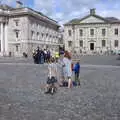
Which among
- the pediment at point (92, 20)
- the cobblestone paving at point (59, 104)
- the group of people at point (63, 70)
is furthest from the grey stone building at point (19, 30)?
the cobblestone paving at point (59, 104)

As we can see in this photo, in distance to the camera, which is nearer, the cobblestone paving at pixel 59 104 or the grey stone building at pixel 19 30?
the cobblestone paving at pixel 59 104

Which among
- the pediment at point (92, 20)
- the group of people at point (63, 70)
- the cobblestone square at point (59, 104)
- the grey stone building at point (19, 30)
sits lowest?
the cobblestone square at point (59, 104)

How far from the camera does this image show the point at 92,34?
307ft

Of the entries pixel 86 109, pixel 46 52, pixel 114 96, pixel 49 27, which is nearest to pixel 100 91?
pixel 114 96

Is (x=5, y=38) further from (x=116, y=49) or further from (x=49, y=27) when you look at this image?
(x=116, y=49)

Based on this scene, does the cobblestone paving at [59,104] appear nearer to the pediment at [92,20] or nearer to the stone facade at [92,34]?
the stone facade at [92,34]

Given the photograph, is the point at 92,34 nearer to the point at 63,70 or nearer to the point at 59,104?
the point at 63,70

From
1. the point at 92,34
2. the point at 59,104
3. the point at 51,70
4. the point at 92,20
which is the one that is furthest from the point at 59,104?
the point at 92,20

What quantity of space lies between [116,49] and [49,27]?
21.4 meters

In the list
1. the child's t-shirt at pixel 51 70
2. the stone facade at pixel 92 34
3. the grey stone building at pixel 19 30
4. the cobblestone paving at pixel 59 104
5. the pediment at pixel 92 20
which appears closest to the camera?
the cobblestone paving at pixel 59 104

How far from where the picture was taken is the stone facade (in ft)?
299

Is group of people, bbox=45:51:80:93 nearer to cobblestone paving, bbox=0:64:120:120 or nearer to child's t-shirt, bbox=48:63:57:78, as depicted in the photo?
child's t-shirt, bbox=48:63:57:78

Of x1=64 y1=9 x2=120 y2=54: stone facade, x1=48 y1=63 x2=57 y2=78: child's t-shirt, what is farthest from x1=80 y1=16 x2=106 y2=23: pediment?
x1=48 y1=63 x2=57 y2=78: child's t-shirt

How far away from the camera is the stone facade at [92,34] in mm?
91062
